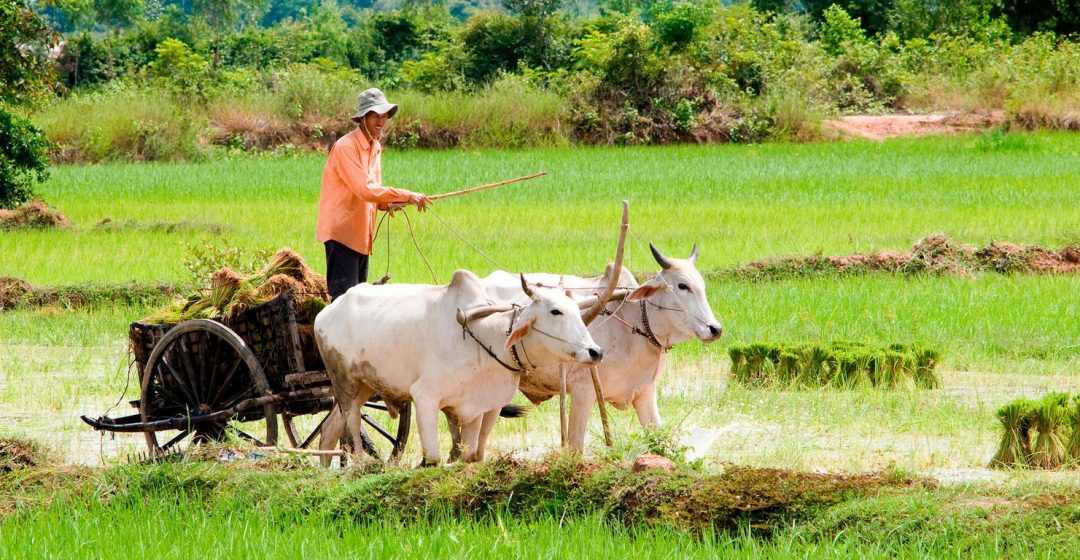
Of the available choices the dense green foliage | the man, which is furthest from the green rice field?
the dense green foliage

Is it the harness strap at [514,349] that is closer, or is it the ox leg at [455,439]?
the harness strap at [514,349]

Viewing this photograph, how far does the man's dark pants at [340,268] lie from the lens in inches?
281

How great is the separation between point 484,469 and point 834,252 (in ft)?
29.7

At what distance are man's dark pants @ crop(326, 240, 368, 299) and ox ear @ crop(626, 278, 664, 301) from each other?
1545 millimetres

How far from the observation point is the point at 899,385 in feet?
28.7

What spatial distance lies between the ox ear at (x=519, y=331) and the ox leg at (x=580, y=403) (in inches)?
23.9

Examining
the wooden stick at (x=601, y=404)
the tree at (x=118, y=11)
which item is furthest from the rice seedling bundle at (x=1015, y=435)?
the tree at (x=118, y=11)

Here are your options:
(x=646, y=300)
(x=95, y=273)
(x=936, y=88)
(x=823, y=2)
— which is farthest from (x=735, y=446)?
(x=823, y=2)

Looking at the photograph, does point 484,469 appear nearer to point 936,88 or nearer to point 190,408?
point 190,408

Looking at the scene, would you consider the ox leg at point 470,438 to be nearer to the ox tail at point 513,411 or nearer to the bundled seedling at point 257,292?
the ox tail at point 513,411

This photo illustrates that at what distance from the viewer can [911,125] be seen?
28703 mm

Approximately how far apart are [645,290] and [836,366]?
114 inches

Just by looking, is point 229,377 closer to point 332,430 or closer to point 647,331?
point 332,430

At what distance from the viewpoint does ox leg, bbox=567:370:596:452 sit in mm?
6438
